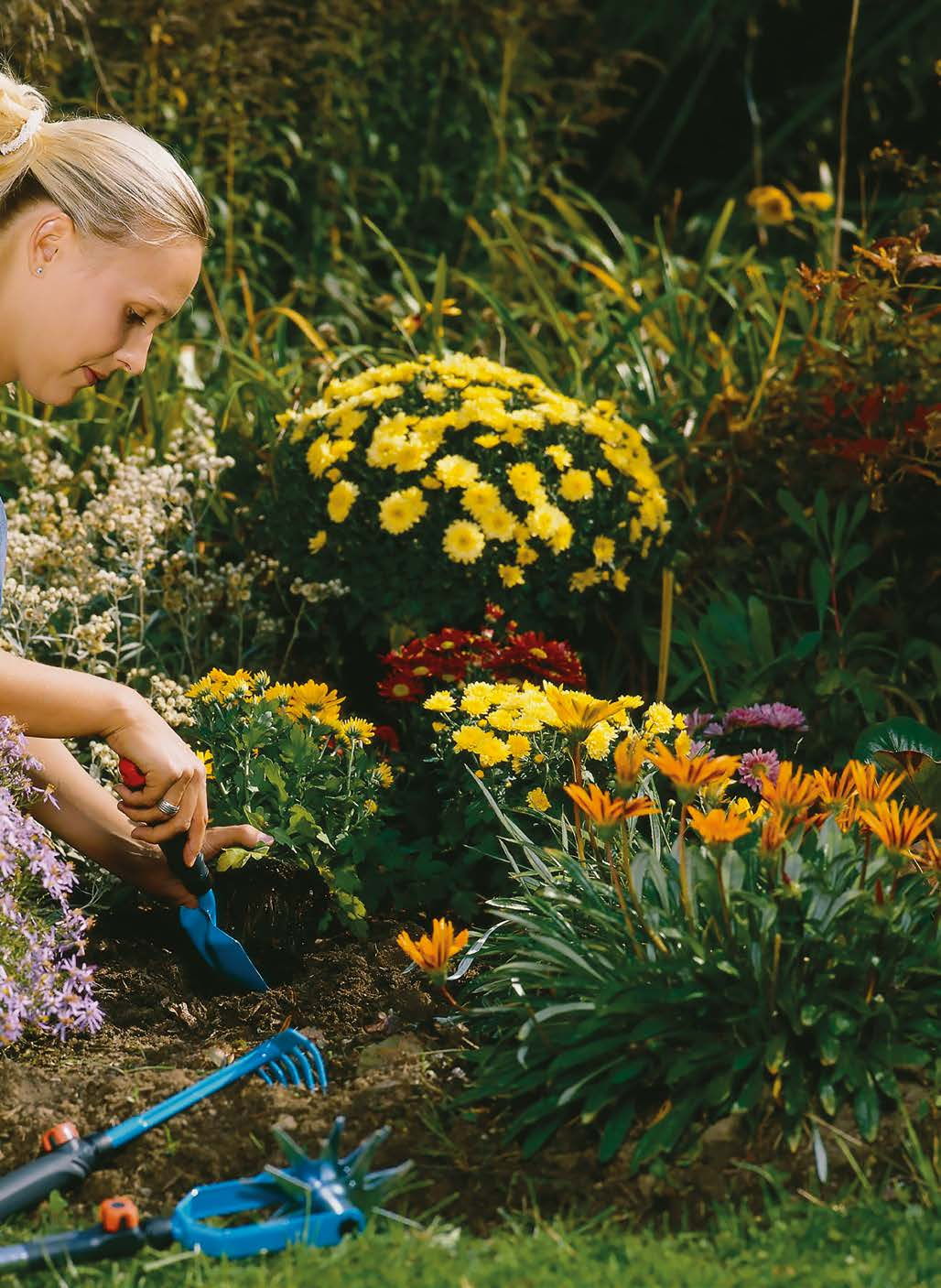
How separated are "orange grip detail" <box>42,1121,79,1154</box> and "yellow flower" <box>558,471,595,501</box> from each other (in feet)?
6.40

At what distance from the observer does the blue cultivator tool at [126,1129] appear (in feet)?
6.31

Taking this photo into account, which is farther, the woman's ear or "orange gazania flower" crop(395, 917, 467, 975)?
the woman's ear

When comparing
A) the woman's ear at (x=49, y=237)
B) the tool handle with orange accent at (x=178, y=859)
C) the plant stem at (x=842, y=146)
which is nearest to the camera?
the tool handle with orange accent at (x=178, y=859)

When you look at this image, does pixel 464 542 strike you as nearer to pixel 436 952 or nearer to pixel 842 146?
pixel 436 952

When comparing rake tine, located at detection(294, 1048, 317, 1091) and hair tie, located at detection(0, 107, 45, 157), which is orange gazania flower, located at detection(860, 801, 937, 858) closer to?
rake tine, located at detection(294, 1048, 317, 1091)

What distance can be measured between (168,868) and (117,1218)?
0.97 meters

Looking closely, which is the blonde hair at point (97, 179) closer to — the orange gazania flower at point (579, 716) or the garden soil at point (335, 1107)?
the orange gazania flower at point (579, 716)

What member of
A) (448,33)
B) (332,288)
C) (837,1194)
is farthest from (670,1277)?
(448,33)

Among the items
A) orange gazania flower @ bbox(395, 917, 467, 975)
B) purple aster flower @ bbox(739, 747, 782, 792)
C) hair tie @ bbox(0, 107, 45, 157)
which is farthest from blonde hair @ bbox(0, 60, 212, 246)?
purple aster flower @ bbox(739, 747, 782, 792)

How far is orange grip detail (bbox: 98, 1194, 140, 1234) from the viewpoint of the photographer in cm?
179

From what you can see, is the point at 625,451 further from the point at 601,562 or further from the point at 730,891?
the point at 730,891

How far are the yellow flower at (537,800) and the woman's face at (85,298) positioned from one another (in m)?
1.04

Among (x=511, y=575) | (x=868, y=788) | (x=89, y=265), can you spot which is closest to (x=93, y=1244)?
(x=868, y=788)

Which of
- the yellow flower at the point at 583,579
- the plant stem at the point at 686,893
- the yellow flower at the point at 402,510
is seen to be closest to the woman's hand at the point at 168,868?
the plant stem at the point at 686,893
